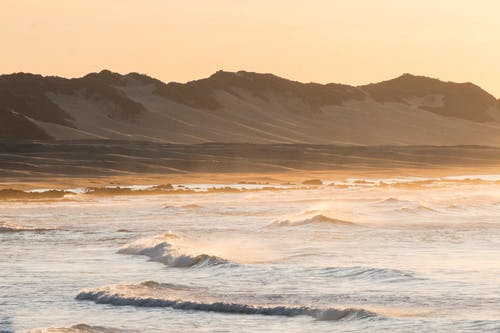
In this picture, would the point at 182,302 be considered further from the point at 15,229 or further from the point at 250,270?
the point at 15,229

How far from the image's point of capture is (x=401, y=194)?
81.3 metres

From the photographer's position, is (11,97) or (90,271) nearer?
(90,271)

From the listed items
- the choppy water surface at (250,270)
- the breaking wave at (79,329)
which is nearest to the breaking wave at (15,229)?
the choppy water surface at (250,270)

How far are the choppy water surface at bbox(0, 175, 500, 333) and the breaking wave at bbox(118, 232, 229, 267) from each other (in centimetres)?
6

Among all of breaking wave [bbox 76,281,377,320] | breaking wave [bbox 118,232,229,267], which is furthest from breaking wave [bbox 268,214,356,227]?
breaking wave [bbox 76,281,377,320]

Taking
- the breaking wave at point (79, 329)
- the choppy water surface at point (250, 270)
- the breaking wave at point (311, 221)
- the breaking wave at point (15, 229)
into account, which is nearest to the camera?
the breaking wave at point (79, 329)

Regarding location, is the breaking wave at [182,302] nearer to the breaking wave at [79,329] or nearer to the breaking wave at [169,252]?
the breaking wave at [79,329]

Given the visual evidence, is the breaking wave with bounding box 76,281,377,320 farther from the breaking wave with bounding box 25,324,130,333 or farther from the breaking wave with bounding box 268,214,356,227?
the breaking wave with bounding box 268,214,356,227

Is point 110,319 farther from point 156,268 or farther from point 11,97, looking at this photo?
point 11,97

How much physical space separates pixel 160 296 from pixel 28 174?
6862 cm

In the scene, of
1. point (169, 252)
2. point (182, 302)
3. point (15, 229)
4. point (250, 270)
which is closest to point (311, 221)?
point (15, 229)

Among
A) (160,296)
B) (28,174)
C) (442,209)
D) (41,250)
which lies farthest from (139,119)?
(160,296)

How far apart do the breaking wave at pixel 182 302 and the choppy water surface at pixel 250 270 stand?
0.04 metres

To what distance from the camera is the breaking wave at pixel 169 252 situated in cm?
3391
